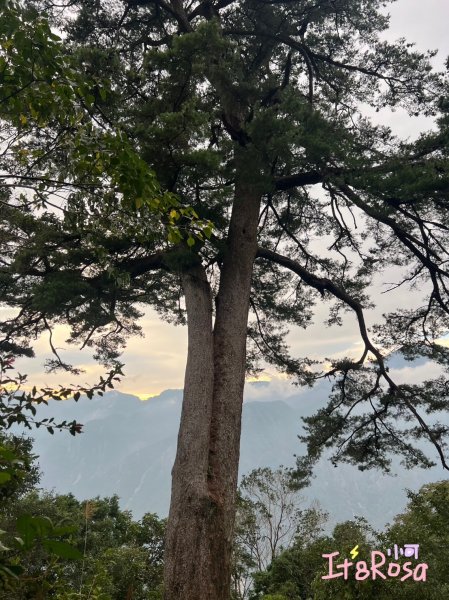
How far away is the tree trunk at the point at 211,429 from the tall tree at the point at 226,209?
0.02 metres

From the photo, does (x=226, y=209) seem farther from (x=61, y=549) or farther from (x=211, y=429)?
(x=61, y=549)

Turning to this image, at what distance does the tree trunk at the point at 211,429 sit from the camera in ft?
12.1

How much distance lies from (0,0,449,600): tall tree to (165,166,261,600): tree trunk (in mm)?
18

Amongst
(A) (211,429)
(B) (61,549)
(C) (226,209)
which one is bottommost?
(B) (61,549)

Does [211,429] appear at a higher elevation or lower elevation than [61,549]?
higher

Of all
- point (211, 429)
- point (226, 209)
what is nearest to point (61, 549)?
point (211, 429)

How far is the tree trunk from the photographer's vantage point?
3.70 m

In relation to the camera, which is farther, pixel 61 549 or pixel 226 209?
pixel 226 209

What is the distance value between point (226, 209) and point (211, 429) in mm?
3352

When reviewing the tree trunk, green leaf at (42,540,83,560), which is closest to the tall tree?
the tree trunk

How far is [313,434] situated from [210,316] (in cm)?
412

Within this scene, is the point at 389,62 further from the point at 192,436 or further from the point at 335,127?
the point at 192,436

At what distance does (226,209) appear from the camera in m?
6.53

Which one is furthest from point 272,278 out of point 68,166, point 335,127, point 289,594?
point 289,594
